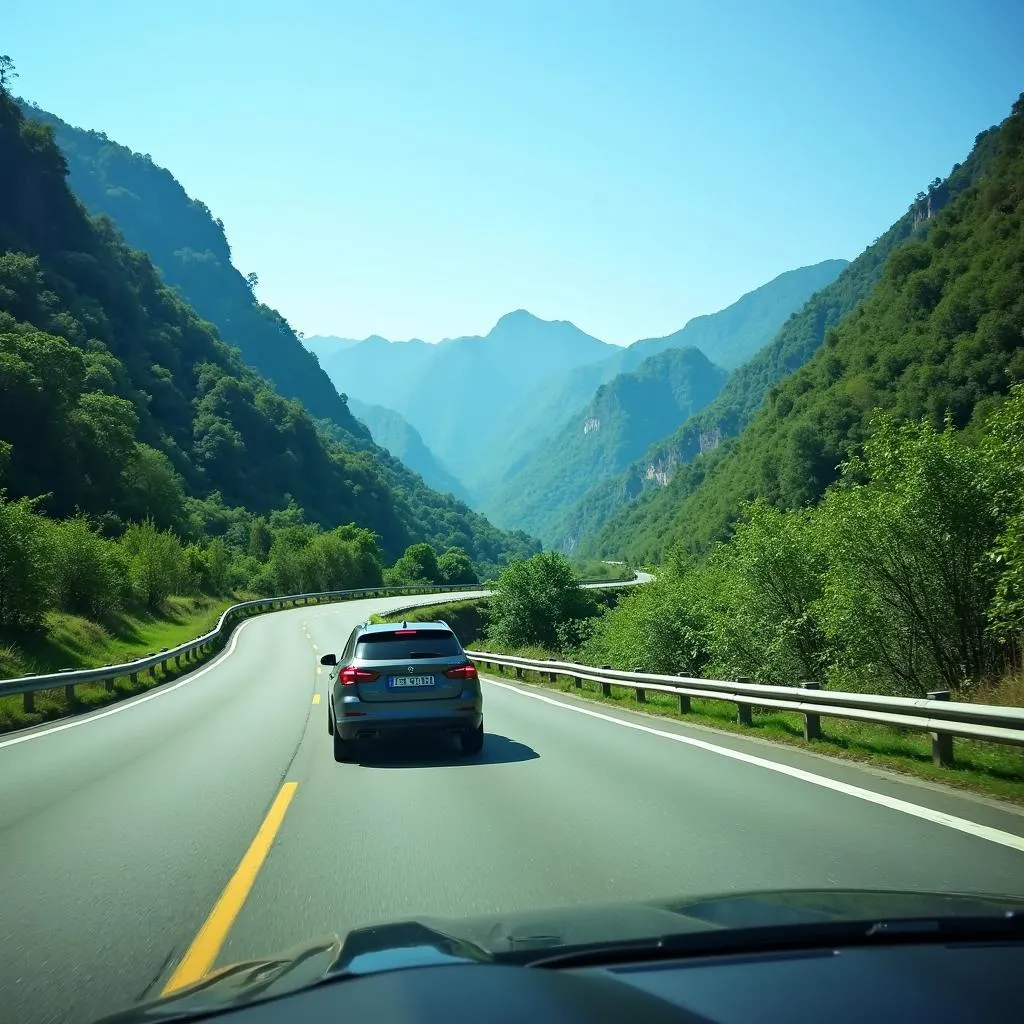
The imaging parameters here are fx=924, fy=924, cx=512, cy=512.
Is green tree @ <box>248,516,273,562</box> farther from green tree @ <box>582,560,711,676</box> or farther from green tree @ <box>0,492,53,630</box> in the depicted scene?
green tree @ <box>0,492,53,630</box>

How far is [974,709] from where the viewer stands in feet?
25.4

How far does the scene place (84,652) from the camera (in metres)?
29.4

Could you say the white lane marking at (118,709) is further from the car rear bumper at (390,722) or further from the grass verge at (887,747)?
the grass verge at (887,747)

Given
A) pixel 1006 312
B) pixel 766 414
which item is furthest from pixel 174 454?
pixel 1006 312

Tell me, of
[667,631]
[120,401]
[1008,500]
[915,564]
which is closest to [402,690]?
[1008,500]

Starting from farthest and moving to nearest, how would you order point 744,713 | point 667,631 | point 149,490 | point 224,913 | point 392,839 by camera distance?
point 149,490 → point 667,631 → point 744,713 → point 392,839 → point 224,913

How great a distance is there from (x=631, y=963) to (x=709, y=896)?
3.83 feet

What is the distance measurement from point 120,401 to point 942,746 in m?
78.7

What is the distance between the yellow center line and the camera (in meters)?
4.05

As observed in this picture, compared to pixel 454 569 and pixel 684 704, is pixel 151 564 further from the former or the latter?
pixel 454 569

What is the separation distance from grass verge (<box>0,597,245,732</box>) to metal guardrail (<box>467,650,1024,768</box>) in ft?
36.4

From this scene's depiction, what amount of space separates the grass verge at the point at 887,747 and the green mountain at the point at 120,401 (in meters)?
33.8

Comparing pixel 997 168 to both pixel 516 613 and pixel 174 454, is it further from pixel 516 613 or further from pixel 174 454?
pixel 174 454

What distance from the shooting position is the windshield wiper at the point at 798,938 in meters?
2.82
